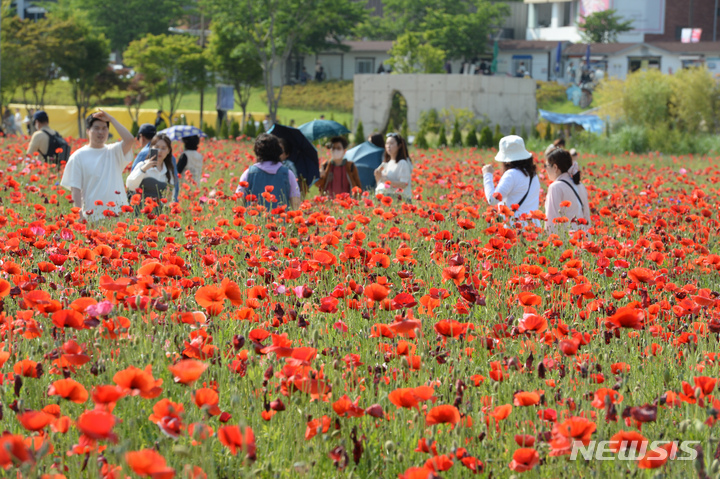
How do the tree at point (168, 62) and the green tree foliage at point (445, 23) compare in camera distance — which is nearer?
the tree at point (168, 62)

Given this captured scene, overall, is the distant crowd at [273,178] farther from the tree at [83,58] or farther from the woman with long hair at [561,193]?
the tree at [83,58]

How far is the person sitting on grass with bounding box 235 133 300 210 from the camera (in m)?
Result: 7.36

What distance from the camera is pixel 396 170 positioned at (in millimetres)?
8906

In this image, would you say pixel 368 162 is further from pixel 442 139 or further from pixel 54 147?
pixel 442 139

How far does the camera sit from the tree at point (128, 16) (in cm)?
6744

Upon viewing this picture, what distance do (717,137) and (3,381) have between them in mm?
29714

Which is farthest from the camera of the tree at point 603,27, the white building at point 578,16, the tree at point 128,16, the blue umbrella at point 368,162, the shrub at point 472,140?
the white building at point 578,16

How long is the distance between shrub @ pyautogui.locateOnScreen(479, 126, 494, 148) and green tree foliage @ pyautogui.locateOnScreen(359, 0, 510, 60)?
3069 centimetres

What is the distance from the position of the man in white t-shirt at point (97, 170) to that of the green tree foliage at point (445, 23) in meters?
53.0

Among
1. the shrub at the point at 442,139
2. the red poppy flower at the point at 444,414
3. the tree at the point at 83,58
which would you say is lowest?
the shrub at the point at 442,139

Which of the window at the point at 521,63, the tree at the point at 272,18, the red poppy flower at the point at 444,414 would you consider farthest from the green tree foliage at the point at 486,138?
the window at the point at 521,63

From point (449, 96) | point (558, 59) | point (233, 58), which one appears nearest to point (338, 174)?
point (449, 96)

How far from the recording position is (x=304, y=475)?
2262 millimetres

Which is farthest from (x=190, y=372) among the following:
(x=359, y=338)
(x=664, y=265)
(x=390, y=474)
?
(x=664, y=265)
